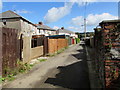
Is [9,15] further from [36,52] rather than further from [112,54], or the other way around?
[112,54]

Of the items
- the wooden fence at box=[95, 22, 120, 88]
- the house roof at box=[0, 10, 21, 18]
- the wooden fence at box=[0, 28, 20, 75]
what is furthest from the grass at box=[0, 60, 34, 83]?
the house roof at box=[0, 10, 21, 18]

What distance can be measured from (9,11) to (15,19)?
3.53 m

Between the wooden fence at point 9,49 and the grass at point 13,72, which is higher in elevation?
the wooden fence at point 9,49

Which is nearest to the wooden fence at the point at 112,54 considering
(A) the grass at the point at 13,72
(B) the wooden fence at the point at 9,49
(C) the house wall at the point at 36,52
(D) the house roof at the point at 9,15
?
(A) the grass at the point at 13,72

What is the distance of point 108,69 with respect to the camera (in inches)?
110

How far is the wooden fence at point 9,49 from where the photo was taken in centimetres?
445

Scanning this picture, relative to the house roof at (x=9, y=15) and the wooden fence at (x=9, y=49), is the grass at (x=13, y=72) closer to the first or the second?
the wooden fence at (x=9, y=49)

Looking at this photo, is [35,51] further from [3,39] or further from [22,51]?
[3,39]

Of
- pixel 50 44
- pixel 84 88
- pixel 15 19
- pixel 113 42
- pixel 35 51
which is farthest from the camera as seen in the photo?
pixel 15 19

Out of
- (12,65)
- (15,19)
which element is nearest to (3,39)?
(12,65)

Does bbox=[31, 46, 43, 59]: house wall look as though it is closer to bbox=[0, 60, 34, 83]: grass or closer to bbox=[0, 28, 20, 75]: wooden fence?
bbox=[0, 60, 34, 83]: grass

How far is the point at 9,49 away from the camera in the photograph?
4.79m

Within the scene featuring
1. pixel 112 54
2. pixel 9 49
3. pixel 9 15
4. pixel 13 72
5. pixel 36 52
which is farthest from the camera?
pixel 9 15

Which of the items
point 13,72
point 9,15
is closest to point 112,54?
point 13,72
